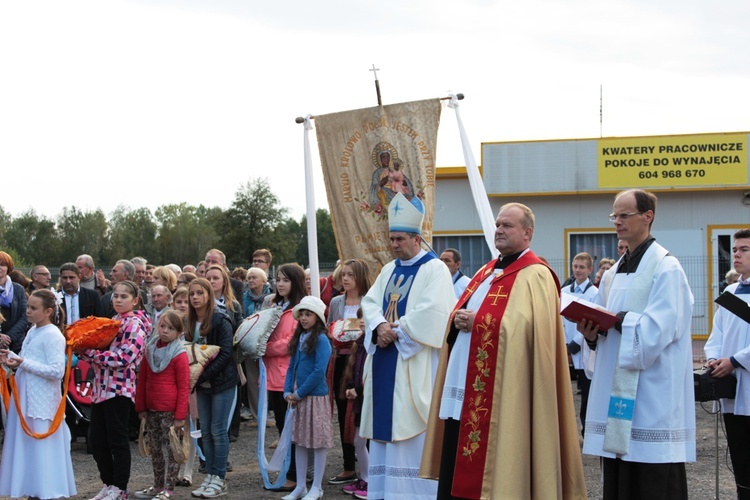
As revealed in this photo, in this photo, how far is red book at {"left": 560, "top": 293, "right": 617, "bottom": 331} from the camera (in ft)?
16.4

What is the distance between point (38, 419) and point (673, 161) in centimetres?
1762

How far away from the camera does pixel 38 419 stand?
271 inches

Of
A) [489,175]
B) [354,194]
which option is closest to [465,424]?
[354,194]

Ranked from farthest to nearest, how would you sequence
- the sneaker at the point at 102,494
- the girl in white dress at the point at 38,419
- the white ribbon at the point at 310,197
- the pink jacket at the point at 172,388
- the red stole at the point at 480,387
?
1. the white ribbon at the point at 310,197
2. the pink jacket at the point at 172,388
3. the sneaker at the point at 102,494
4. the girl in white dress at the point at 38,419
5. the red stole at the point at 480,387

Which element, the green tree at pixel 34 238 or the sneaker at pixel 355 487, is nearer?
the sneaker at pixel 355 487

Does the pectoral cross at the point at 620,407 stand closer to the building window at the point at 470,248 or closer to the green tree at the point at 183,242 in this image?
the building window at the point at 470,248

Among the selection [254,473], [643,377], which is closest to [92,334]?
[254,473]

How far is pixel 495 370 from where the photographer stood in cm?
543

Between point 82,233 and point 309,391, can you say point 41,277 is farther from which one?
point 82,233

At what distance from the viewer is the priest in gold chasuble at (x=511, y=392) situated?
5.25 metres

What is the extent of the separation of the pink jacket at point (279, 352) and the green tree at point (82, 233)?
52463mm


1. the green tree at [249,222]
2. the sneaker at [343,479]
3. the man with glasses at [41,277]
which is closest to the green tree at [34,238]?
the green tree at [249,222]

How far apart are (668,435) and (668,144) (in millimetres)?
17667

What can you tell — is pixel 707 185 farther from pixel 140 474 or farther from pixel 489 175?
pixel 140 474
